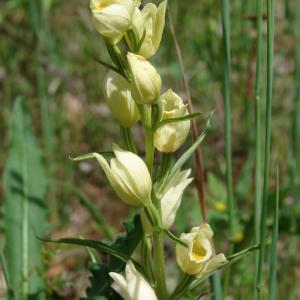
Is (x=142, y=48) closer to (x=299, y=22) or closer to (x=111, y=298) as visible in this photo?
(x=111, y=298)

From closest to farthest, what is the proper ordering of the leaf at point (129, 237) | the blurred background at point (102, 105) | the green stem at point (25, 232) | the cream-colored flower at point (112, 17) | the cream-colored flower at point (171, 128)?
1. the cream-colored flower at point (112, 17)
2. the cream-colored flower at point (171, 128)
3. the leaf at point (129, 237)
4. the green stem at point (25, 232)
5. the blurred background at point (102, 105)

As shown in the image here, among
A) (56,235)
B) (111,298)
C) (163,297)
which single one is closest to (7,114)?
(56,235)

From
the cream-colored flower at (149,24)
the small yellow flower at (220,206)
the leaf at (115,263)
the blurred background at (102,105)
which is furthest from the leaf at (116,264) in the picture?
the small yellow flower at (220,206)

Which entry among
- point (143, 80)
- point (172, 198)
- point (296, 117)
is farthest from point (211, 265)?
point (296, 117)

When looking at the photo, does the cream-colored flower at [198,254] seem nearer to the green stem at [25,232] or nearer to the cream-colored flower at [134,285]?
the cream-colored flower at [134,285]

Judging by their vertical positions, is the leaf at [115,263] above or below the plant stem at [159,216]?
below

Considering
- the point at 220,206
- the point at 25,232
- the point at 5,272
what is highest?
the point at 5,272

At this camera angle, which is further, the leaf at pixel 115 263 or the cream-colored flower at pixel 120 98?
the leaf at pixel 115 263

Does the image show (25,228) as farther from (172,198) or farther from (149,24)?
(149,24)

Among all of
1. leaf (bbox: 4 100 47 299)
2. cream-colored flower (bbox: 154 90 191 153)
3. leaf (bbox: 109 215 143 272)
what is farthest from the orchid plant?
leaf (bbox: 4 100 47 299)
